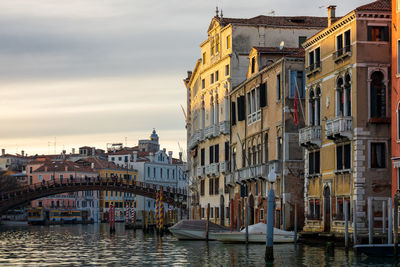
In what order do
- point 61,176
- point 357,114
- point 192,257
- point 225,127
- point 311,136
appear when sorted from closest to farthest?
point 192,257
point 357,114
point 311,136
point 225,127
point 61,176

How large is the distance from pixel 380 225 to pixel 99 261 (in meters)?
8.95

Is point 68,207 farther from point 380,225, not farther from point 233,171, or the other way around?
point 380,225

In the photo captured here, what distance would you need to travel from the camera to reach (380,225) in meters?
29.1

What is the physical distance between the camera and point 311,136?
→ 33250 millimetres

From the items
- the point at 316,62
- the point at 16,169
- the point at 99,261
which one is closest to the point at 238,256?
the point at 99,261

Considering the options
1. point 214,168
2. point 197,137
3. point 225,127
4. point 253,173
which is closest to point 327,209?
point 253,173

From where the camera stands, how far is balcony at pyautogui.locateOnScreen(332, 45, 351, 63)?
99.2ft

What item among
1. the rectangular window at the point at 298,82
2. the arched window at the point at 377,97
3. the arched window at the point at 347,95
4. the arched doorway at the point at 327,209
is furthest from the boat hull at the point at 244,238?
the rectangular window at the point at 298,82

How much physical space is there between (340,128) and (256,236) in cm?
612

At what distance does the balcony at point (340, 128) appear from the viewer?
29969mm

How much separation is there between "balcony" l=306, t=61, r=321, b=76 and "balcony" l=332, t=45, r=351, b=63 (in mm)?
1623

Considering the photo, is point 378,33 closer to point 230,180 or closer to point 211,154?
point 230,180

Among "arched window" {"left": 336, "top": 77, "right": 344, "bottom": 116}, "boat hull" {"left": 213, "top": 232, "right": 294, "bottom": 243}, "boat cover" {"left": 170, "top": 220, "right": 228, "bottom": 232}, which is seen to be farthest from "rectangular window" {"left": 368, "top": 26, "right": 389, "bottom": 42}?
"boat cover" {"left": 170, "top": 220, "right": 228, "bottom": 232}

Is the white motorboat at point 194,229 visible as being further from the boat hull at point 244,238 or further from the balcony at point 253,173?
the balcony at point 253,173
